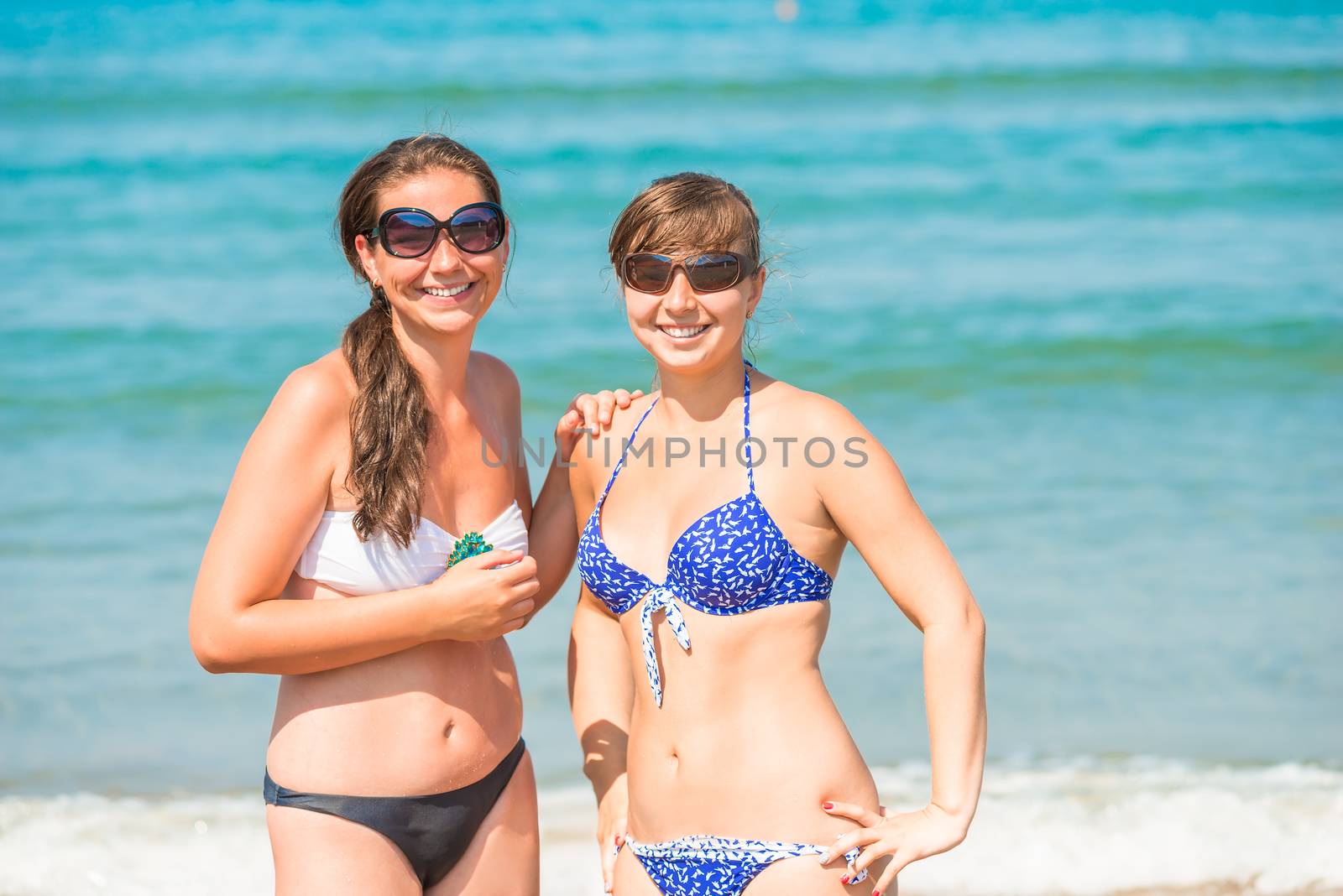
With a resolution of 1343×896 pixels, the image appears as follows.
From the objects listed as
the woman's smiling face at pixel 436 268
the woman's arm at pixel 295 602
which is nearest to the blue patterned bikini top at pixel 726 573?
the woman's arm at pixel 295 602

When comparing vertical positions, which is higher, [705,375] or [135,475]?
[705,375]

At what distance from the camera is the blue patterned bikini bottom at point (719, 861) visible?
2.66m

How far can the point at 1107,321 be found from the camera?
469 inches

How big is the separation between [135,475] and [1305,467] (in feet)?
24.3

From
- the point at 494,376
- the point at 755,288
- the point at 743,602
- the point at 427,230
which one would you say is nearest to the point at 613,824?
the point at 743,602

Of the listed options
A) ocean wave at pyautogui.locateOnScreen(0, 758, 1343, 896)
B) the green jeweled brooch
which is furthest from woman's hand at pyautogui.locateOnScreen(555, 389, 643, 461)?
ocean wave at pyautogui.locateOnScreen(0, 758, 1343, 896)

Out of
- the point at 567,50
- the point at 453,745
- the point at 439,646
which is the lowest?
the point at 453,745

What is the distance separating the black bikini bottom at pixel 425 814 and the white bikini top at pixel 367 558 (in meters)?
0.42

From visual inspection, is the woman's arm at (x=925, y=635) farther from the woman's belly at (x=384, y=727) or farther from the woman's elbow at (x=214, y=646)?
the woman's elbow at (x=214, y=646)

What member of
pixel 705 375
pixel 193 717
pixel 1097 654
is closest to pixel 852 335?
pixel 1097 654

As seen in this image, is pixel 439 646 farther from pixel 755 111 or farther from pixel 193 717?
pixel 755 111

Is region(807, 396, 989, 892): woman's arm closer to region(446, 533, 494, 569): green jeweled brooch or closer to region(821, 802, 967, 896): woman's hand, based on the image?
region(821, 802, 967, 896): woman's hand

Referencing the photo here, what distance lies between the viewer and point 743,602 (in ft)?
8.81

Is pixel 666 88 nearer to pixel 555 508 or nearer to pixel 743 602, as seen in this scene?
pixel 555 508
